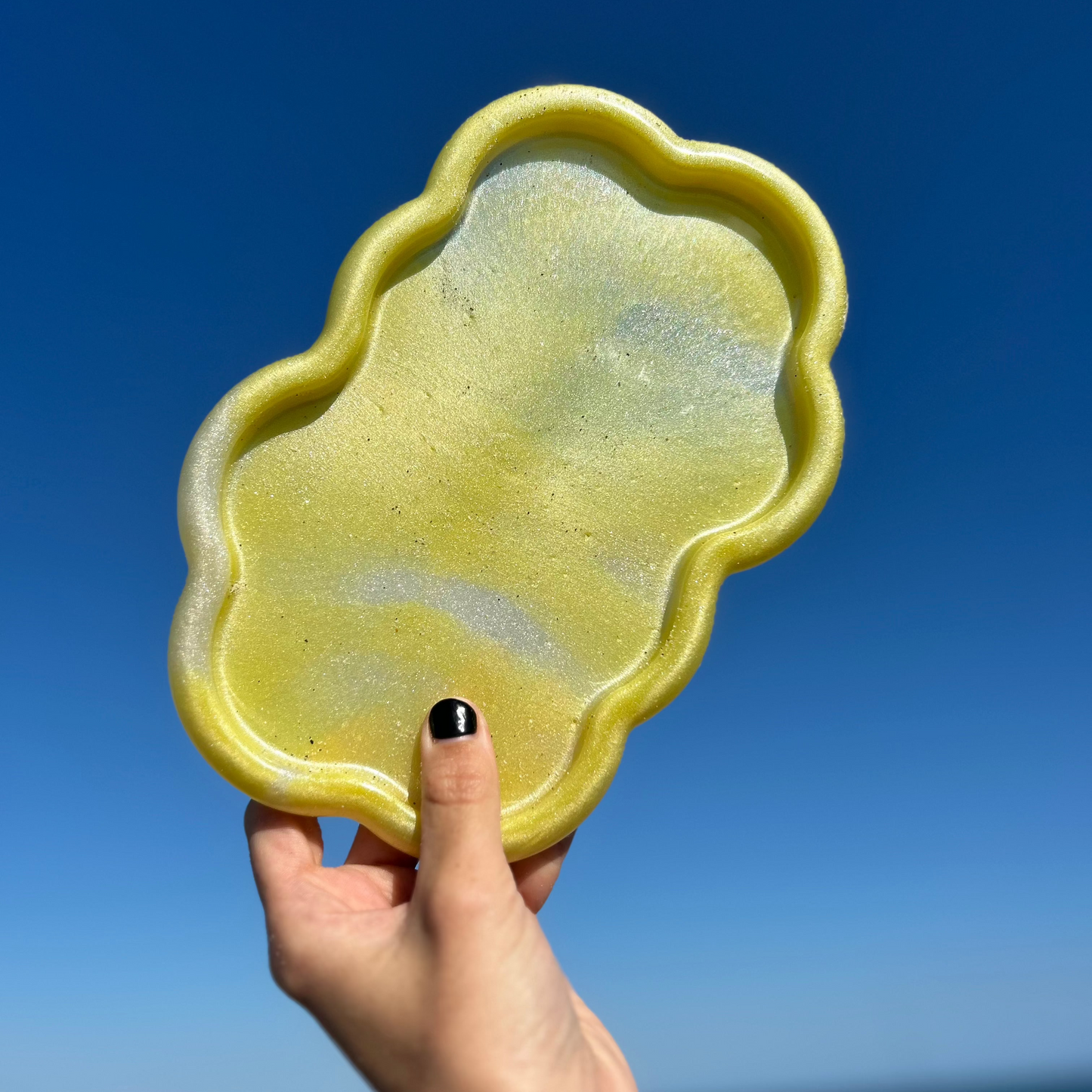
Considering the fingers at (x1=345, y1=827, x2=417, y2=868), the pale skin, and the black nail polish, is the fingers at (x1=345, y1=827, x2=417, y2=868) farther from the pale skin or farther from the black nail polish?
the black nail polish

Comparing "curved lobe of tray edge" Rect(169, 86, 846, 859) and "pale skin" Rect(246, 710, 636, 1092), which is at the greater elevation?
"curved lobe of tray edge" Rect(169, 86, 846, 859)

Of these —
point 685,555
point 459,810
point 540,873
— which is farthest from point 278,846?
point 685,555

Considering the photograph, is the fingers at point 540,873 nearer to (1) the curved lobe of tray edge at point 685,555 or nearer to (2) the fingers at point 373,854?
(1) the curved lobe of tray edge at point 685,555

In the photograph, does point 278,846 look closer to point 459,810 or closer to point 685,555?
point 459,810

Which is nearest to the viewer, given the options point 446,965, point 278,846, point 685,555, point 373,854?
point 446,965

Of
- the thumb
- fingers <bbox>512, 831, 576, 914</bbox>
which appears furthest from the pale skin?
fingers <bbox>512, 831, 576, 914</bbox>

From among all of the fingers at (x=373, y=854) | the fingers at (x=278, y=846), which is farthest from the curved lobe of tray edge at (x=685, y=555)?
the fingers at (x=373, y=854)

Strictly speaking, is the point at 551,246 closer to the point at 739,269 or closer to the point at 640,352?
the point at 640,352
